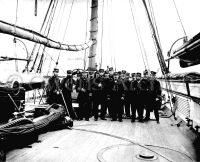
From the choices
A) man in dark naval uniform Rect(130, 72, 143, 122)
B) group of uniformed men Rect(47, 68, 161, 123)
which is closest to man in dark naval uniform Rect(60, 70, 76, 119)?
group of uniformed men Rect(47, 68, 161, 123)

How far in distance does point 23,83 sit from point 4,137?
2.63m

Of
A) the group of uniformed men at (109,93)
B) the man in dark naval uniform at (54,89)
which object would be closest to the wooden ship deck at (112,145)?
the group of uniformed men at (109,93)

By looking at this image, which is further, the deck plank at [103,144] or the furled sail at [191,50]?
the deck plank at [103,144]

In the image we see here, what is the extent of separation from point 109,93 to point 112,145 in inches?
133

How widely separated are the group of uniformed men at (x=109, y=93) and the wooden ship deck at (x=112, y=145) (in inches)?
44.8

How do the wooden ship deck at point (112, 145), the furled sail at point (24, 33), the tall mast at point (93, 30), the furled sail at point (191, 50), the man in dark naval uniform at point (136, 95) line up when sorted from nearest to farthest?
the furled sail at point (191, 50) → the wooden ship deck at point (112, 145) → the furled sail at point (24, 33) → the man in dark naval uniform at point (136, 95) → the tall mast at point (93, 30)

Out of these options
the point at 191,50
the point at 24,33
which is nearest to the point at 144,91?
the point at 191,50

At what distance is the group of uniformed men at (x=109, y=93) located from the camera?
25.0ft

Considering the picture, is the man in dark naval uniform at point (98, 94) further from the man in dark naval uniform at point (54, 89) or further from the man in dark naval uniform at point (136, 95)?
the man in dark naval uniform at point (54, 89)

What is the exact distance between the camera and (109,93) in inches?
316

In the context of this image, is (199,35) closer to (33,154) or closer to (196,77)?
(196,77)

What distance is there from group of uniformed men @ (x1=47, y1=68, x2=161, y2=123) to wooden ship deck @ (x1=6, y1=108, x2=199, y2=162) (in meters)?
1.14

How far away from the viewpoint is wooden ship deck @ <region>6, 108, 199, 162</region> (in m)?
4.00

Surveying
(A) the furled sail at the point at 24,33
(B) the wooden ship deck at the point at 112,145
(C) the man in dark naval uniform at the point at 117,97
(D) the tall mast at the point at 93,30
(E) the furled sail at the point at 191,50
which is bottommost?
(B) the wooden ship deck at the point at 112,145
